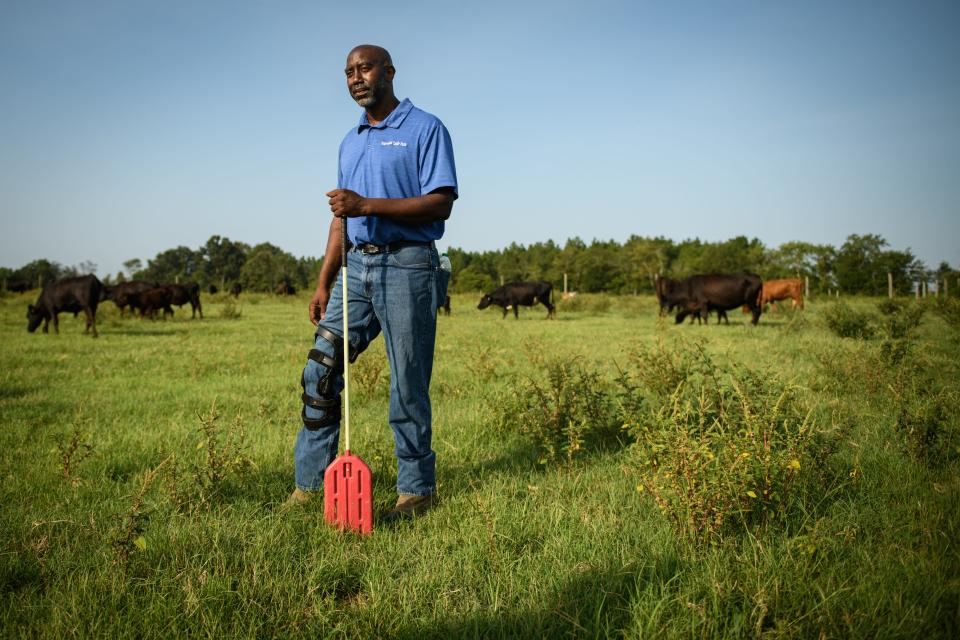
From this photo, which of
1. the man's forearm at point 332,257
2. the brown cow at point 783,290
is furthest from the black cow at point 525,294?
the man's forearm at point 332,257

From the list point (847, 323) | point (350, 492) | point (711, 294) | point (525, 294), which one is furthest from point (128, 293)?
point (847, 323)

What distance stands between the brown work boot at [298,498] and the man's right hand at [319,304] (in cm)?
101

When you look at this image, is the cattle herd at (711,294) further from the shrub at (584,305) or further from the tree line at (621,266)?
the tree line at (621,266)

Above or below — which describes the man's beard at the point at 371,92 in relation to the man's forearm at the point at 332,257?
above

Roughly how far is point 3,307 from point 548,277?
79.9 metres

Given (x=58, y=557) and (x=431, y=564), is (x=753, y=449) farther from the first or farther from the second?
(x=58, y=557)

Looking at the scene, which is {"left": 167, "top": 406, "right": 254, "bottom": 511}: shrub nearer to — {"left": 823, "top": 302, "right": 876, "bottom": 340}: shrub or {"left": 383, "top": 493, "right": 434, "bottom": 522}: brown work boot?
{"left": 383, "top": 493, "right": 434, "bottom": 522}: brown work boot

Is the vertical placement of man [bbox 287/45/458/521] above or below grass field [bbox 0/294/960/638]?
above

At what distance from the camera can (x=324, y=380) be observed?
10.1ft

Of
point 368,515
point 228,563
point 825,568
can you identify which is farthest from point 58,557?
point 825,568

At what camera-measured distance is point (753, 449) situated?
2.85m

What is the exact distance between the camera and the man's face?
299 centimetres

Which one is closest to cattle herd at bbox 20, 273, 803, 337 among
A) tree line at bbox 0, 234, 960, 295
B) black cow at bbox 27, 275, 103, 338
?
black cow at bbox 27, 275, 103, 338

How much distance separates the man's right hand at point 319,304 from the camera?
3.45m
